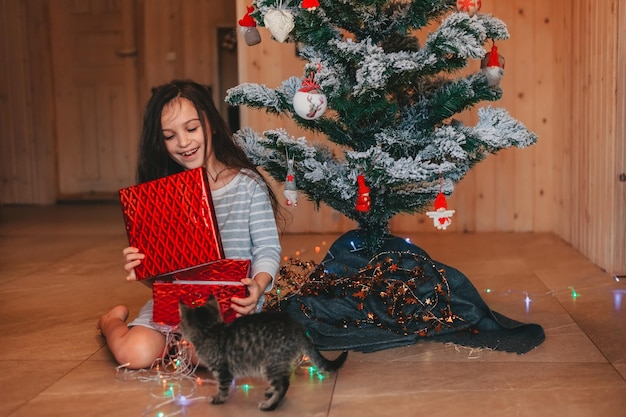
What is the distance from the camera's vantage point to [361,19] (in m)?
2.37

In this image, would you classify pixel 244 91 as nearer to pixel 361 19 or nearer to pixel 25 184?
pixel 361 19

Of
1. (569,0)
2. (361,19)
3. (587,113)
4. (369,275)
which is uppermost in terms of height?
(569,0)

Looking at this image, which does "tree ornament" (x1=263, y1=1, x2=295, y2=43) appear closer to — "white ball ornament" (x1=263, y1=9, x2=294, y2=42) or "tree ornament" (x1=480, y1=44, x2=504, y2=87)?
"white ball ornament" (x1=263, y1=9, x2=294, y2=42)

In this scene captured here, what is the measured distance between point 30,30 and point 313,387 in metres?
5.15

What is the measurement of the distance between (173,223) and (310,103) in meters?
0.49

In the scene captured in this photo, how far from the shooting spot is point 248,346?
69.6 inches

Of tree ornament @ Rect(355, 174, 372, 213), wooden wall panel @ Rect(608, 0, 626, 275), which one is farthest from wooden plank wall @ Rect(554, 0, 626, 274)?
tree ornament @ Rect(355, 174, 372, 213)

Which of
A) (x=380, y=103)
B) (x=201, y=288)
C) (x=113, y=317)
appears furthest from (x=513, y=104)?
(x=201, y=288)

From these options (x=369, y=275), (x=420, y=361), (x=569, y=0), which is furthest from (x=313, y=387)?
(x=569, y=0)

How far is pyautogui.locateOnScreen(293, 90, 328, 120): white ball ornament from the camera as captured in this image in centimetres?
215

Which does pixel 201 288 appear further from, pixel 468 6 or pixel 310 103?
pixel 468 6

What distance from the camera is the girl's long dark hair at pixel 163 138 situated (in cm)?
226

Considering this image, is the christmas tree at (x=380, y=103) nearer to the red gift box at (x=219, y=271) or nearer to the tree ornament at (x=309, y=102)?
the tree ornament at (x=309, y=102)

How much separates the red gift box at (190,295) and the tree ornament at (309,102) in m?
0.51
